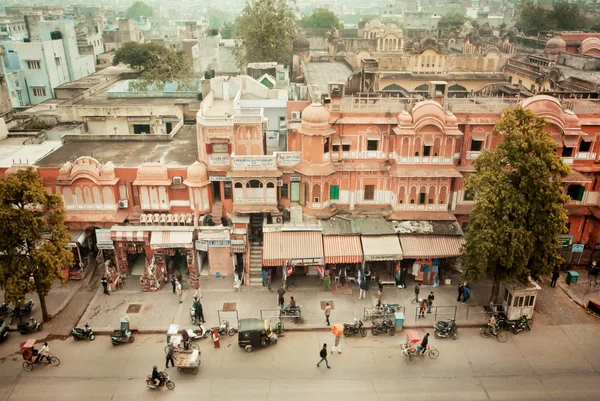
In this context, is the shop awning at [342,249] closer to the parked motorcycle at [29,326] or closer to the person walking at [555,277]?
the person walking at [555,277]

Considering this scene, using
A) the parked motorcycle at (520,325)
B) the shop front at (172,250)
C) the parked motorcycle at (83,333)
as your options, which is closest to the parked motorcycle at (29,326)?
the parked motorcycle at (83,333)

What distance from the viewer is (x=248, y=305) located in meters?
27.1

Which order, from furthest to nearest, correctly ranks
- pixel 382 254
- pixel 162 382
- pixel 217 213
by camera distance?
pixel 217 213 → pixel 382 254 → pixel 162 382

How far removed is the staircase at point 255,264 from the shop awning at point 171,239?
378 cm

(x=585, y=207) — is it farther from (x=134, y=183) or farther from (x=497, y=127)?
(x=134, y=183)

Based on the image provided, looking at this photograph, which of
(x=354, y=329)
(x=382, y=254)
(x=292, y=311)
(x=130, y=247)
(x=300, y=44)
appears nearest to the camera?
(x=354, y=329)

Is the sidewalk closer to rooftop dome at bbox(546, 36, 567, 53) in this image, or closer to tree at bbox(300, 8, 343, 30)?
rooftop dome at bbox(546, 36, 567, 53)

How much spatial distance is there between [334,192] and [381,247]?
4.68 metres

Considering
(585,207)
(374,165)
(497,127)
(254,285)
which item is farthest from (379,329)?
(585,207)

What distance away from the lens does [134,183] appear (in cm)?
2867

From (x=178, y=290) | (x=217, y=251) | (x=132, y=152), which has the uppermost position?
(x=132, y=152)

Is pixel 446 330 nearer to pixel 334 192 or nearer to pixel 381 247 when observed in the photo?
pixel 381 247

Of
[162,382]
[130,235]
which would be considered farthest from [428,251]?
[130,235]

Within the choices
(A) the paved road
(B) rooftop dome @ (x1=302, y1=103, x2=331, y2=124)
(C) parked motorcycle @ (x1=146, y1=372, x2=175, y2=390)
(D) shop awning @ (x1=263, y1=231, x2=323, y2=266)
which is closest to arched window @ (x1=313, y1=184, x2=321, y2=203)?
(D) shop awning @ (x1=263, y1=231, x2=323, y2=266)
